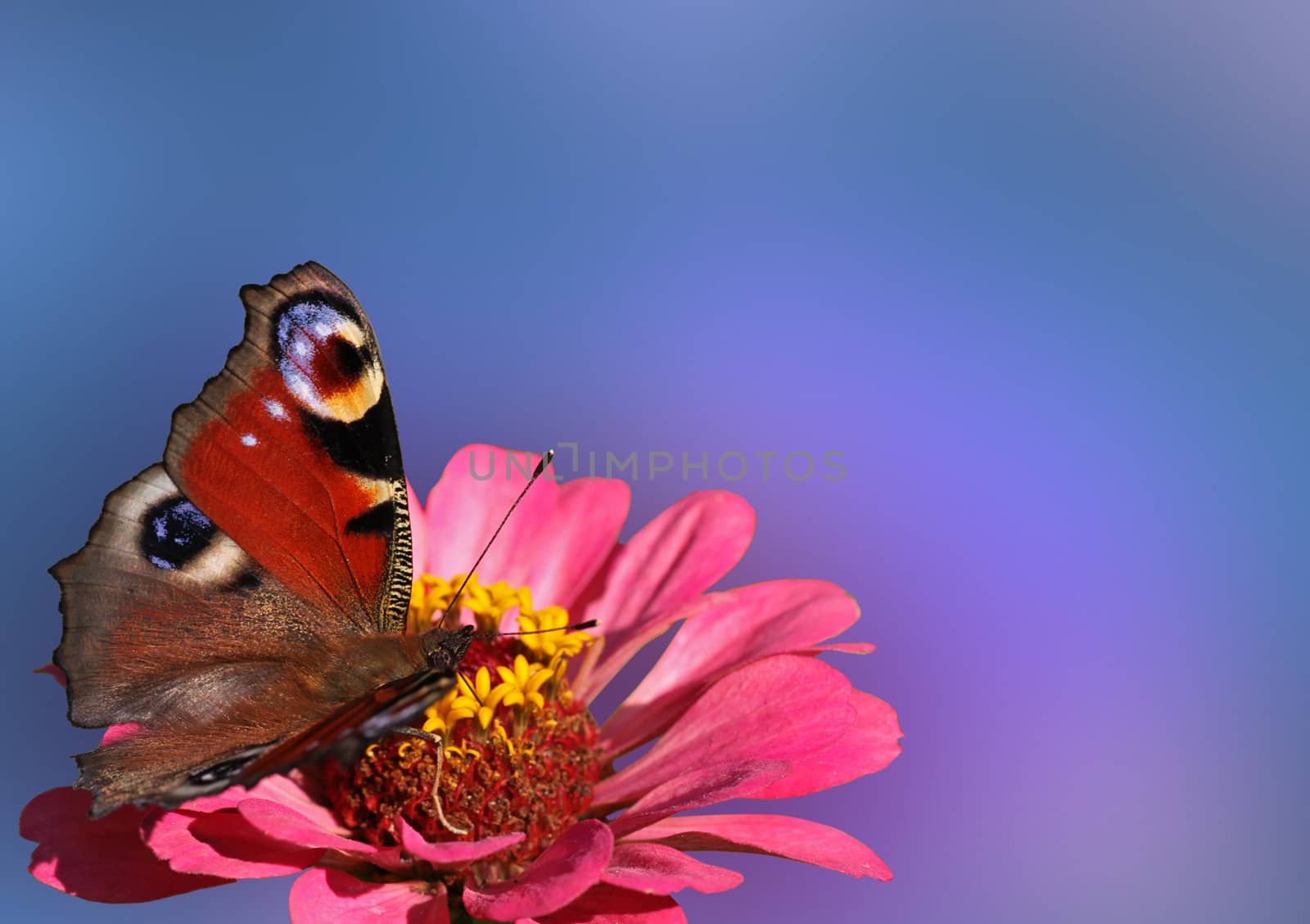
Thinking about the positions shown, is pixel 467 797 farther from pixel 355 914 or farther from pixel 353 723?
pixel 353 723

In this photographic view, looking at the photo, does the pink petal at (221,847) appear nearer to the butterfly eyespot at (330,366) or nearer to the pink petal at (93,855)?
the pink petal at (93,855)

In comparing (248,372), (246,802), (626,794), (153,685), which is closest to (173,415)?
(248,372)

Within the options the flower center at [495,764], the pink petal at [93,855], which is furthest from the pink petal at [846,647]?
the pink petal at [93,855]

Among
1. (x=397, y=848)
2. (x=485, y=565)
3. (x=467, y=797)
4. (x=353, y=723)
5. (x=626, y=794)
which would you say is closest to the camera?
(x=353, y=723)

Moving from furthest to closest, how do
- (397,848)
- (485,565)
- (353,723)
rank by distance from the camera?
(485,565) < (397,848) < (353,723)

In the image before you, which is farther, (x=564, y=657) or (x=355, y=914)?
(x=564, y=657)

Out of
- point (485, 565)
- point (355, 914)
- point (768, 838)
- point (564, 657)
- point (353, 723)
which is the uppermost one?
point (485, 565)

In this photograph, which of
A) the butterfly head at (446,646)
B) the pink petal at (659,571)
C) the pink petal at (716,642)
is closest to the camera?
the butterfly head at (446,646)

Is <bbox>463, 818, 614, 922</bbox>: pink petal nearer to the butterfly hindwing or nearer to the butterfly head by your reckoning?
the butterfly head

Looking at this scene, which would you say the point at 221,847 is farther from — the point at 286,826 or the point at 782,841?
the point at 782,841
